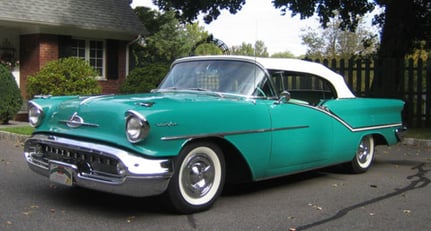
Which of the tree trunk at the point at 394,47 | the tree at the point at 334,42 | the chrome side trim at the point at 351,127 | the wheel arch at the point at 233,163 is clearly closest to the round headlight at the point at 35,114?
the wheel arch at the point at 233,163

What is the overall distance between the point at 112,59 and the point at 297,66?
11890mm

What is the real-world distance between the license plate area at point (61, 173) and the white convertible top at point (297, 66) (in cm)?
232

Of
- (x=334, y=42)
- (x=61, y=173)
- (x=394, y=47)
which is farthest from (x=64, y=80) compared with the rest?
(x=334, y=42)

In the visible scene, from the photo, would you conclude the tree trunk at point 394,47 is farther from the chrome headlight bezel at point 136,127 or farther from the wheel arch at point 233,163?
the chrome headlight bezel at point 136,127

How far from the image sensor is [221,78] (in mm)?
5969

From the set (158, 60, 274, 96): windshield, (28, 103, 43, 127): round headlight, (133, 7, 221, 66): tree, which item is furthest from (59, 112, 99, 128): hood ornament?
(133, 7, 221, 66): tree

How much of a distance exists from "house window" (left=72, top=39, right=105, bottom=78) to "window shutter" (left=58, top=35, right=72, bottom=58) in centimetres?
45

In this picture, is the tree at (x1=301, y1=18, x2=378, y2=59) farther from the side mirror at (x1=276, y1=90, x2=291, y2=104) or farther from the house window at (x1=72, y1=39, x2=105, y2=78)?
the side mirror at (x1=276, y1=90, x2=291, y2=104)

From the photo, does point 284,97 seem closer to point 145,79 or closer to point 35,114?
point 35,114

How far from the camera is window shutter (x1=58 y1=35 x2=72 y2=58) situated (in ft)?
52.1

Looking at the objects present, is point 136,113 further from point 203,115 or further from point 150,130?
point 203,115

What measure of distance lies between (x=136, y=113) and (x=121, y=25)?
1315 cm

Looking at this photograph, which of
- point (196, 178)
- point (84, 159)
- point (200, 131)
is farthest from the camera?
point (196, 178)

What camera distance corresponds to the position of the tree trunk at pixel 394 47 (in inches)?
529
